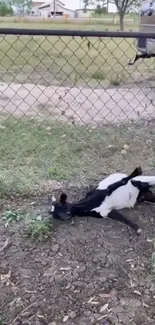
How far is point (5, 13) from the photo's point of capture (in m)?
39.8

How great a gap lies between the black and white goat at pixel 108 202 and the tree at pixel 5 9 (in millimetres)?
37610

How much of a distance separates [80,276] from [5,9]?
40.6 meters

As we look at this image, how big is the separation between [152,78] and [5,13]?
35.5 m

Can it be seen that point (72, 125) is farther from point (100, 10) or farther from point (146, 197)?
point (100, 10)

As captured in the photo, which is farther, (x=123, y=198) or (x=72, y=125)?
(x=72, y=125)

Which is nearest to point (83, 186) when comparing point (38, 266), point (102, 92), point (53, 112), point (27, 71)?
Result: point (38, 266)

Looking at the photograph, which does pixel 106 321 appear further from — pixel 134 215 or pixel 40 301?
pixel 134 215

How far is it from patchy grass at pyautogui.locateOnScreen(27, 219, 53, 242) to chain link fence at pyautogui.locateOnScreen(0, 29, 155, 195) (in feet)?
A: 1.56

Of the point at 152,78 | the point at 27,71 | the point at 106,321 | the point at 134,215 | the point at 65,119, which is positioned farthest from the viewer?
the point at 27,71

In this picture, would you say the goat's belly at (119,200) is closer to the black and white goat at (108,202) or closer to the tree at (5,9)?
the black and white goat at (108,202)

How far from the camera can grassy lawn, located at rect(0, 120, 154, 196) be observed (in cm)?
281

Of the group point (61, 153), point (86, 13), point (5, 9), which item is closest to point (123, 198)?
point (61, 153)

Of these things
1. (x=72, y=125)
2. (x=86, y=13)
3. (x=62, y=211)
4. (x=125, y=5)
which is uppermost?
(x=125, y=5)

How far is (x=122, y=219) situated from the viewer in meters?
2.19
